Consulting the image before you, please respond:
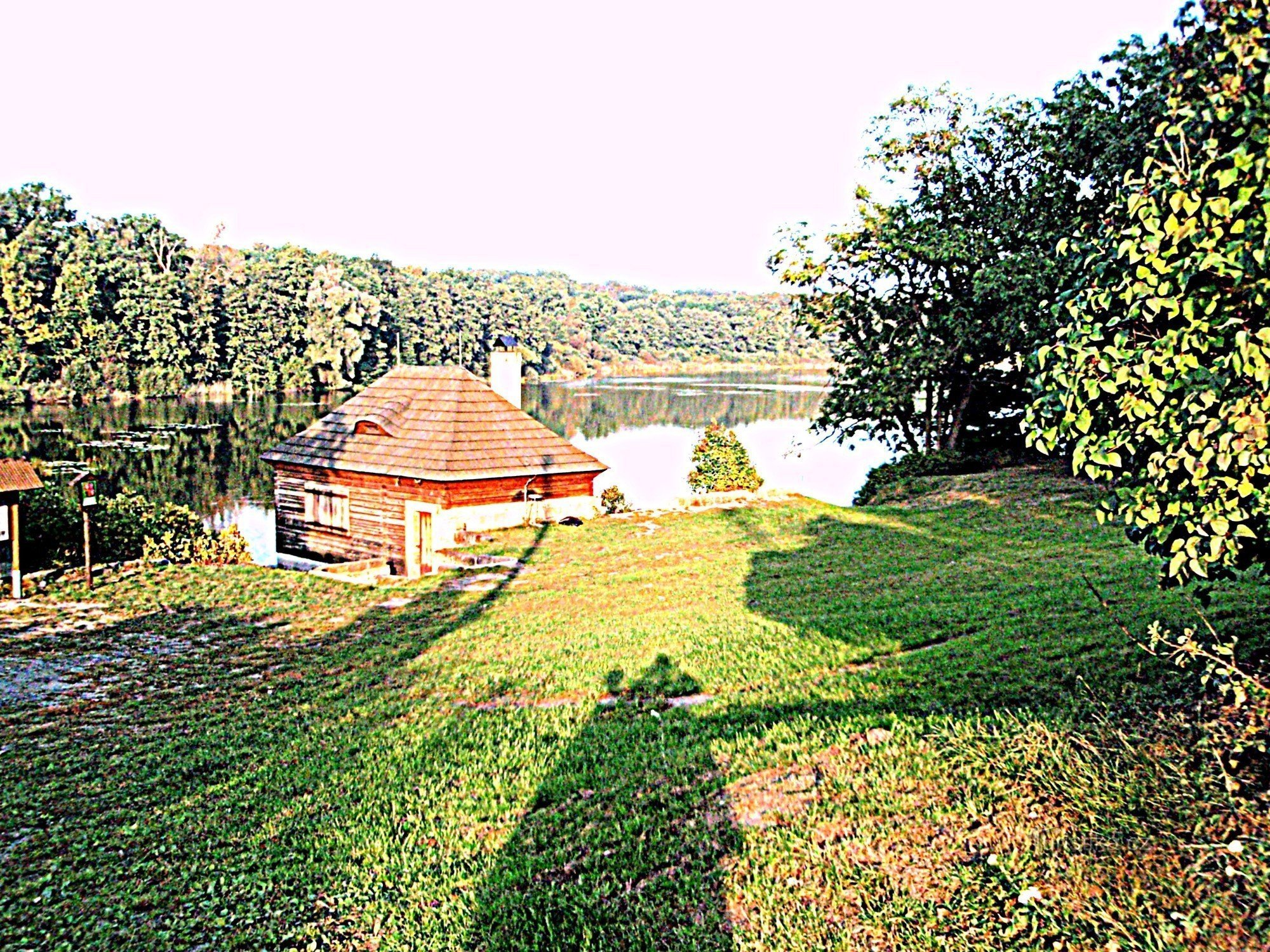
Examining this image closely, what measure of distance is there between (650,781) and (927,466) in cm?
2400

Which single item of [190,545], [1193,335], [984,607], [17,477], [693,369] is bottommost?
[190,545]

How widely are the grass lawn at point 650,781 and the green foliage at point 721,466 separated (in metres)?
20.8

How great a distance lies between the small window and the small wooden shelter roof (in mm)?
10560

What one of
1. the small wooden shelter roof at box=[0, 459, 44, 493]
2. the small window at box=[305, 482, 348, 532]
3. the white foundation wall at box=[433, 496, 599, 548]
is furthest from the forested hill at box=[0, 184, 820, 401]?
the small wooden shelter roof at box=[0, 459, 44, 493]

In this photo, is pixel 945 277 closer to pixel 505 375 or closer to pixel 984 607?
pixel 505 375

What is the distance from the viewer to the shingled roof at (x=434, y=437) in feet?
79.5

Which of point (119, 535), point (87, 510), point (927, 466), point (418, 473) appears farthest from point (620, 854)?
point (927, 466)

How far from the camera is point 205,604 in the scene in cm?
1584

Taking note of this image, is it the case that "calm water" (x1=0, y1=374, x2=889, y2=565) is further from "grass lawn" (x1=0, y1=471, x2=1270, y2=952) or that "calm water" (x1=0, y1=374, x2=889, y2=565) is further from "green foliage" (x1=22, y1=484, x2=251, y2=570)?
"grass lawn" (x1=0, y1=471, x2=1270, y2=952)

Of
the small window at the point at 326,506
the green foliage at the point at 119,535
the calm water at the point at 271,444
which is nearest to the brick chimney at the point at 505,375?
the calm water at the point at 271,444

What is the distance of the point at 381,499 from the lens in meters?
24.9

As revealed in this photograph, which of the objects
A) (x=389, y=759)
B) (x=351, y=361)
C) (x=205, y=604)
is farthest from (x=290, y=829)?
(x=351, y=361)

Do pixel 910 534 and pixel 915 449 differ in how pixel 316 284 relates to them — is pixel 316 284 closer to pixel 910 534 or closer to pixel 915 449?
pixel 915 449

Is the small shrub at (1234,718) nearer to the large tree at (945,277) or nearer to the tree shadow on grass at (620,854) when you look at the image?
the tree shadow on grass at (620,854)
